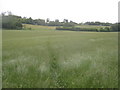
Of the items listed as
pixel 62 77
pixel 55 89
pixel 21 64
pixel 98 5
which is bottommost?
pixel 55 89

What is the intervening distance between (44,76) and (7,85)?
75 cm

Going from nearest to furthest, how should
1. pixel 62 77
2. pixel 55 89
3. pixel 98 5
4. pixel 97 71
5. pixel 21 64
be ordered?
pixel 55 89 < pixel 62 77 < pixel 97 71 < pixel 21 64 < pixel 98 5

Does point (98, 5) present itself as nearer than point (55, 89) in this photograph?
No

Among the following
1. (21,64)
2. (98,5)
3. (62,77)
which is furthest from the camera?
(98,5)

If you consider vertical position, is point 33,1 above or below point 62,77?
above

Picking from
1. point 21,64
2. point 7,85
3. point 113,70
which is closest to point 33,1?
point 21,64

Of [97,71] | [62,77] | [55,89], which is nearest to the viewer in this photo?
[55,89]

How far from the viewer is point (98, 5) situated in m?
3.93

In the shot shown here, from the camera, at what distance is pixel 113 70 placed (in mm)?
2139

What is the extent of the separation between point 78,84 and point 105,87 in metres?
0.54

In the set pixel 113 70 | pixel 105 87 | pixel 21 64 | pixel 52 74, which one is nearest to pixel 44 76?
pixel 52 74

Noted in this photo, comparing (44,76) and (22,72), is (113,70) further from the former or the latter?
(22,72)

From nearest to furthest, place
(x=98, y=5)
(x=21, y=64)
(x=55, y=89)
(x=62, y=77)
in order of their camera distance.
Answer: (x=55, y=89) → (x=62, y=77) → (x=21, y=64) → (x=98, y=5)

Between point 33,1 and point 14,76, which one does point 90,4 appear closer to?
point 33,1
